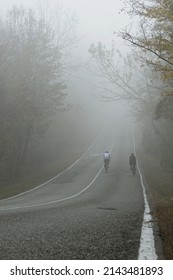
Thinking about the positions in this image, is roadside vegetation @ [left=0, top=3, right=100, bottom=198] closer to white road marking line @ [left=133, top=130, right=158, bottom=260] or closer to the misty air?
the misty air

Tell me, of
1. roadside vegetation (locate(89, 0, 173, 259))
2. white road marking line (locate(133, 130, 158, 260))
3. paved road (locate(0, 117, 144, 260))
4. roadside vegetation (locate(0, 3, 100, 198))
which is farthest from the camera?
roadside vegetation (locate(0, 3, 100, 198))

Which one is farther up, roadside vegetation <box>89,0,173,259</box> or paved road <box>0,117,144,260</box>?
roadside vegetation <box>89,0,173,259</box>

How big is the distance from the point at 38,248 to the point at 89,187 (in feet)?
55.8

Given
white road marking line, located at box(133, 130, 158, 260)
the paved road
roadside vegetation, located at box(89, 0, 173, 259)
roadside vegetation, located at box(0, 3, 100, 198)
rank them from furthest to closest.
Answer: roadside vegetation, located at box(0, 3, 100, 198)
roadside vegetation, located at box(89, 0, 173, 259)
the paved road
white road marking line, located at box(133, 130, 158, 260)

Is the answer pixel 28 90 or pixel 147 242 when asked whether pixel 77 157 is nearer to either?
pixel 28 90

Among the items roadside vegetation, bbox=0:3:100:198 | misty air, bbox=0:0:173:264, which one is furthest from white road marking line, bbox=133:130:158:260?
roadside vegetation, bbox=0:3:100:198

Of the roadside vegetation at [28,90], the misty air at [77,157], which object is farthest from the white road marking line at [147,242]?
the roadside vegetation at [28,90]

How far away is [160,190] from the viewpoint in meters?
22.3

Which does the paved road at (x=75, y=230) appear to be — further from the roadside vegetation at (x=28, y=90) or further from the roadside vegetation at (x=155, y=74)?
the roadside vegetation at (x=28, y=90)

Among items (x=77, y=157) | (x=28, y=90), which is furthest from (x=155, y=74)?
(x=77, y=157)

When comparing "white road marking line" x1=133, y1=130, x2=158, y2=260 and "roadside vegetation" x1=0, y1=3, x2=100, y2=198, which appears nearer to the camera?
"white road marking line" x1=133, y1=130, x2=158, y2=260

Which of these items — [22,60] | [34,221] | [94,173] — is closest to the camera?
[34,221]

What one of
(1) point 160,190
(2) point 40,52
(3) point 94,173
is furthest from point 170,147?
(1) point 160,190
